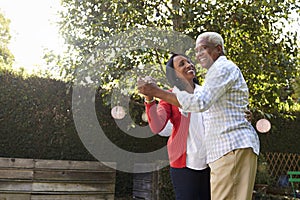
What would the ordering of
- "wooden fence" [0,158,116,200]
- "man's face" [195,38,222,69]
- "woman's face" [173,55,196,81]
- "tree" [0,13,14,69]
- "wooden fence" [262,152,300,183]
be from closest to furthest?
"man's face" [195,38,222,69], "woman's face" [173,55,196,81], "wooden fence" [0,158,116,200], "wooden fence" [262,152,300,183], "tree" [0,13,14,69]

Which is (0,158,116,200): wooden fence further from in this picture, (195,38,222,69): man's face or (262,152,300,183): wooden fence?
(262,152,300,183): wooden fence

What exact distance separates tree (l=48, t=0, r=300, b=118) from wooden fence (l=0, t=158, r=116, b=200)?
2.77 ft

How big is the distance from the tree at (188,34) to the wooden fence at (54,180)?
0.85m

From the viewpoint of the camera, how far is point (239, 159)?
135 centimetres

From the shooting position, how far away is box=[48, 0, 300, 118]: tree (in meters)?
3.54

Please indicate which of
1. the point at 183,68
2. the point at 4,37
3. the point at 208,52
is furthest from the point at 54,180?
the point at 4,37

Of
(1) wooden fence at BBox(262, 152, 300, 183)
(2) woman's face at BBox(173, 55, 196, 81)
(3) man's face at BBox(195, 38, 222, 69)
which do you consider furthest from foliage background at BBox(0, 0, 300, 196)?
(1) wooden fence at BBox(262, 152, 300, 183)

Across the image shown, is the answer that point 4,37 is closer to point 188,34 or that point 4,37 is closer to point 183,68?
point 188,34

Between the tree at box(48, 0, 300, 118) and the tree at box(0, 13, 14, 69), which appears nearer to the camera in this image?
the tree at box(48, 0, 300, 118)

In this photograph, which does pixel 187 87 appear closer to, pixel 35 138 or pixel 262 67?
pixel 262 67

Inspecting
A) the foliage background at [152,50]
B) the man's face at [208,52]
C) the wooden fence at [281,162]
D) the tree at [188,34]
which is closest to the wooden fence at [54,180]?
the foliage background at [152,50]

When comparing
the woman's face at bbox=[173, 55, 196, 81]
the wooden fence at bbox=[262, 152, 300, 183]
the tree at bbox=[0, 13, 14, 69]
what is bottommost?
the wooden fence at bbox=[262, 152, 300, 183]

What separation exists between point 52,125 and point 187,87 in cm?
287

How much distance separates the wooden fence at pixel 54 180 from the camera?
3.51 meters
